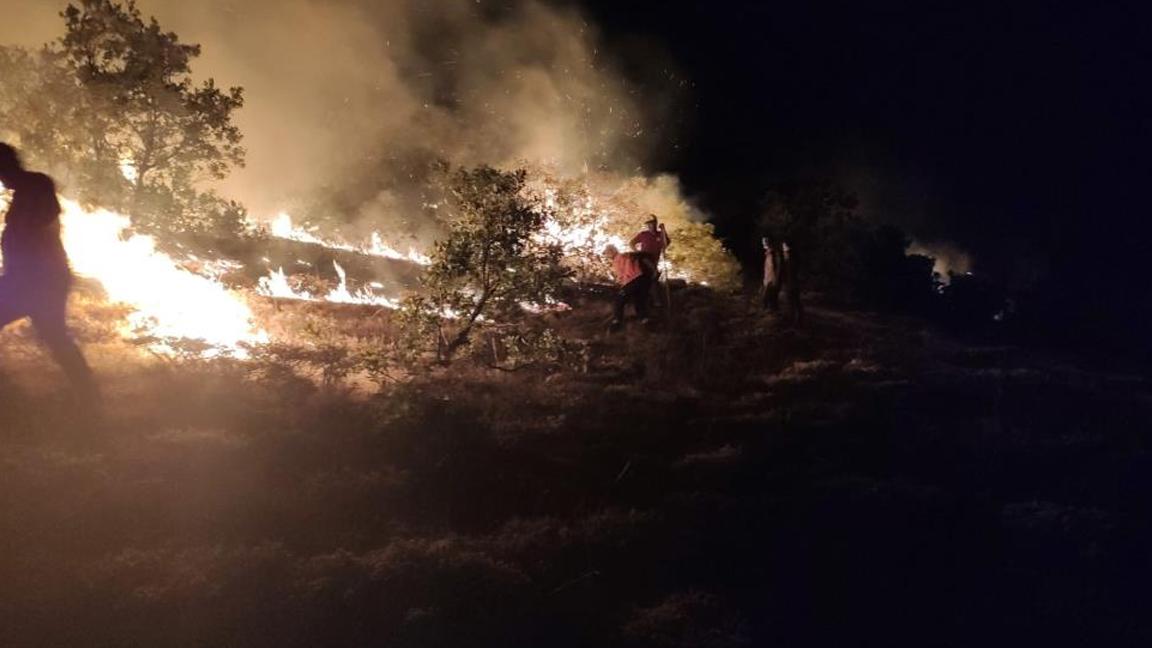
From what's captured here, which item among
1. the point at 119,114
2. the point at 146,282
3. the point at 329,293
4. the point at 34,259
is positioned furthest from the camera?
the point at 329,293

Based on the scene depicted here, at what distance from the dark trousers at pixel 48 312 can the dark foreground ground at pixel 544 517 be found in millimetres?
373

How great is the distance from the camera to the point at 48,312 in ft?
18.9

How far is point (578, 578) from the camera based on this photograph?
4.71 meters

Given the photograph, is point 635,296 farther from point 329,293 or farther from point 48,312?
point 48,312

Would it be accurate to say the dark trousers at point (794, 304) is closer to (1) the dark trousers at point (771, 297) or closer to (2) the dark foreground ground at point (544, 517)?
(1) the dark trousers at point (771, 297)

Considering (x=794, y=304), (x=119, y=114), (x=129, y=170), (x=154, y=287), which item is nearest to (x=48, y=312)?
(x=154, y=287)

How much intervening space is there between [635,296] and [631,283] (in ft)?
1.65

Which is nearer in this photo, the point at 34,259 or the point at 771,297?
the point at 34,259

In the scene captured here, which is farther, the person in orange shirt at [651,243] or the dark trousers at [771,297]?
the dark trousers at [771,297]

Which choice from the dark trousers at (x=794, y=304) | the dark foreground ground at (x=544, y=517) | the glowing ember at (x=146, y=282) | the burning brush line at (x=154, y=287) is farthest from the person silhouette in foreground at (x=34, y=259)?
the dark trousers at (x=794, y=304)

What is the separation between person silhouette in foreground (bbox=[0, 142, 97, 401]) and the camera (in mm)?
5602

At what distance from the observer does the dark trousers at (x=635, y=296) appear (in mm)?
11617

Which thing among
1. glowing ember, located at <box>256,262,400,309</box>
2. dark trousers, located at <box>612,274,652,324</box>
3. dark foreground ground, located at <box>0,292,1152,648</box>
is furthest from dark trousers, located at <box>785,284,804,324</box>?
glowing ember, located at <box>256,262,400,309</box>

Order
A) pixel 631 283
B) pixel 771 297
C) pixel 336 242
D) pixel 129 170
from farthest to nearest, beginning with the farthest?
pixel 771 297
pixel 336 242
pixel 631 283
pixel 129 170
